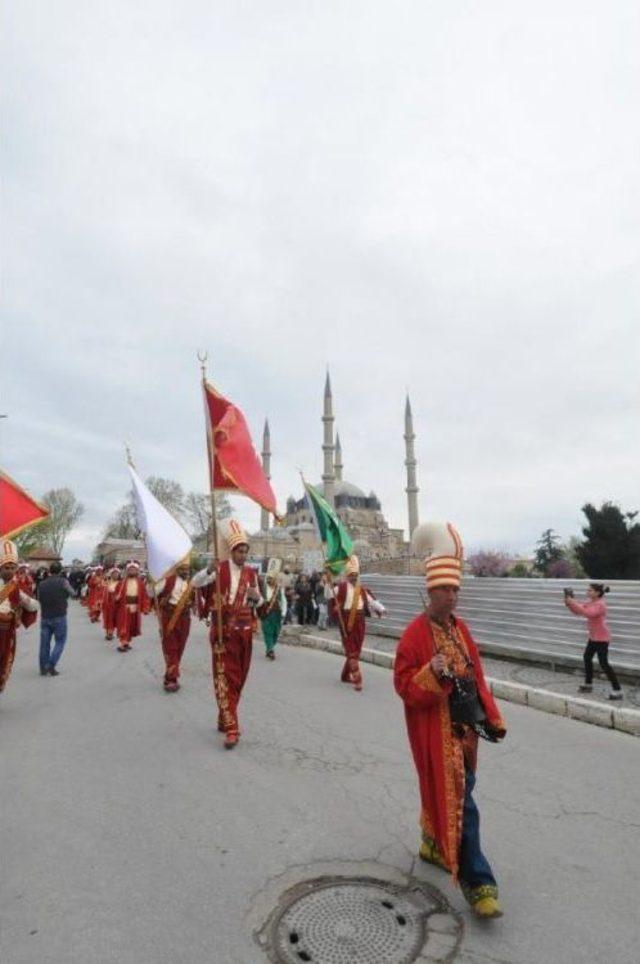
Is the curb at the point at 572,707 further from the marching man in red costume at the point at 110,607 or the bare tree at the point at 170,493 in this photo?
the bare tree at the point at 170,493

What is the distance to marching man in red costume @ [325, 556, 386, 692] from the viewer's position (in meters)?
9.43

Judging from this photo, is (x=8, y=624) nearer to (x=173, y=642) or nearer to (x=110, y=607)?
(x=173, y=642)

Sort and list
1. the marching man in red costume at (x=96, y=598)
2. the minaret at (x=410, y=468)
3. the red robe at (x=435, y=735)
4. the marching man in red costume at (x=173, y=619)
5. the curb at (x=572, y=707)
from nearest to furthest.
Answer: the red robe at (x=435, y=735), the curb at (x=572, y=707), the marching man in red costume at (x=173, y=619), the marching man in red costume at (x=96, y=598), the minaret at (x=410, y=468)

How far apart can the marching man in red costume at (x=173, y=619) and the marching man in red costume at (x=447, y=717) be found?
569cm

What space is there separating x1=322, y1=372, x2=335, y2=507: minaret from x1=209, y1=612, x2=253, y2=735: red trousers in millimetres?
56748

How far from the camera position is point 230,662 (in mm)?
6320

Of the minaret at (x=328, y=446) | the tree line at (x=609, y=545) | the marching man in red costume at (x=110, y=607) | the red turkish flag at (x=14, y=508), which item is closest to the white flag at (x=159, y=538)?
the red turkish flag at (x=14, y=508)

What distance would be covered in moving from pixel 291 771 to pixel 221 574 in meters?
2.19

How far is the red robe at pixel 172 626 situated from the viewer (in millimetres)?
8945

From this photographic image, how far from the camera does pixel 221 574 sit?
6.73 m

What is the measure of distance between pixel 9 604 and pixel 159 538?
197 cm

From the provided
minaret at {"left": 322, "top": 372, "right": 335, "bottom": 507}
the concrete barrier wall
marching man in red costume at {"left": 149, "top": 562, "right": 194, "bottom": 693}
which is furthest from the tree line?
minaret at {"left": 322, "top": 372, "right": 335, "bottom": 507}

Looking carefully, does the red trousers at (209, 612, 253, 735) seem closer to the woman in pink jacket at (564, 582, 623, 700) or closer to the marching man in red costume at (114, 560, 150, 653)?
the woman in pink jacket at (564, 582, 623, 700)

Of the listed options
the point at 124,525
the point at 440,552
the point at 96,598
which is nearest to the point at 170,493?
the point at 124,525
